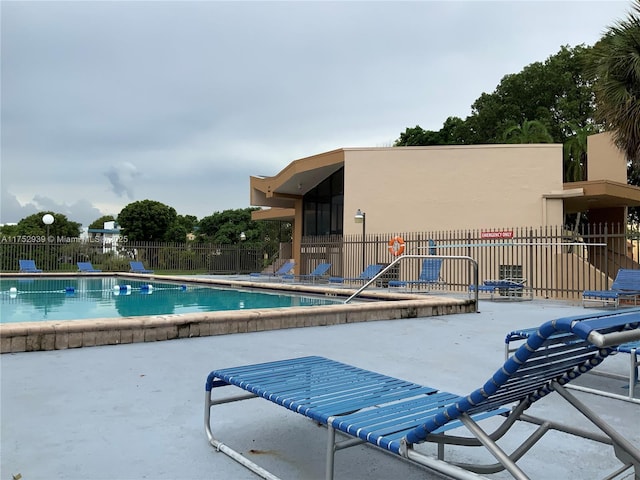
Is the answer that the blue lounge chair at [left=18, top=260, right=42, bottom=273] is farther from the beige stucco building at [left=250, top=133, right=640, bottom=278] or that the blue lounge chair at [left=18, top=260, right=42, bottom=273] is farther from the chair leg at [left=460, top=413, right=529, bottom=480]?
the chair leg at [left=460, top=413, right=529, bottom=480]

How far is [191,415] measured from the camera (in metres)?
3.31

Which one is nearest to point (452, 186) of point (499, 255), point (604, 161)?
point (499, 255)

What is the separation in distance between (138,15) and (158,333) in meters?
10.1

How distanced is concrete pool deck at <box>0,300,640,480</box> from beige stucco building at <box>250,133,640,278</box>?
553 inches

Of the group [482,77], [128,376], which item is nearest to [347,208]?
[128,376]

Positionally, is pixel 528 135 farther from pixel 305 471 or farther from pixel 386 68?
pixel 305 471

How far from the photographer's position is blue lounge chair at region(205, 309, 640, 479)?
1.68 m

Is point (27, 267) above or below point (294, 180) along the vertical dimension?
below

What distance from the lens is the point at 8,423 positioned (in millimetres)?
3104

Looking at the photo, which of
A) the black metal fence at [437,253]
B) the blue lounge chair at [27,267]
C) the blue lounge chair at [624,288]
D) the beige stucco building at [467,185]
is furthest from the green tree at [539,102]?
the blue lounge chair at [27,267]

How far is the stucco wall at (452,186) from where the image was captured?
61.1 ft

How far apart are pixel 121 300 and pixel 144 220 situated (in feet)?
114

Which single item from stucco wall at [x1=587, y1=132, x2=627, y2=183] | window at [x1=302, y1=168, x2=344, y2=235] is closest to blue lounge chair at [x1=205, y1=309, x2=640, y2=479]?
window at [x1=302, y1=168, x2=344, y2=235]

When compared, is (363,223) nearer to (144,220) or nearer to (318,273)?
(318,273)
